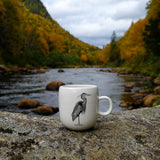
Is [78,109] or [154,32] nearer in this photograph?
[78,109]

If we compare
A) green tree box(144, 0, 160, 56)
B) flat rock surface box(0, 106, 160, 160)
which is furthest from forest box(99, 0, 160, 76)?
flat rock surface box(0, 106, 160, 160)

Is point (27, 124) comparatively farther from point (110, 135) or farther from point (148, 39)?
point (148, 39)

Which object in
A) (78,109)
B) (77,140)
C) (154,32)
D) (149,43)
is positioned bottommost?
(77,140)

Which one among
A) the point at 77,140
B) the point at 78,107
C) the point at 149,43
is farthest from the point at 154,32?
the point at 77,140

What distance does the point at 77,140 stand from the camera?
3.21 ft

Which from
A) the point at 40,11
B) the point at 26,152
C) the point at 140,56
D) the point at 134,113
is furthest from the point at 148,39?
the point at 40,11

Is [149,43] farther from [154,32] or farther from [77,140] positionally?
[77,140]

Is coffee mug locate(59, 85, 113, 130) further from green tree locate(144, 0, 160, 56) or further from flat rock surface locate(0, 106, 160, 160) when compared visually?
green tree locate(144, 0, 160, 56)

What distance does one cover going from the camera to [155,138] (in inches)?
41.6

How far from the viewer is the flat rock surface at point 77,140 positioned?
0.85 meters

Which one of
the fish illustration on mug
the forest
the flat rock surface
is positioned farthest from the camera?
the forest

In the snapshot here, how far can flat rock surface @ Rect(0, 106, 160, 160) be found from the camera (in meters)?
0.85

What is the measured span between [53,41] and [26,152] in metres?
51.5

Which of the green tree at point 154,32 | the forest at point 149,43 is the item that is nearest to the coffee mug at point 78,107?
the forest at point 149,43
